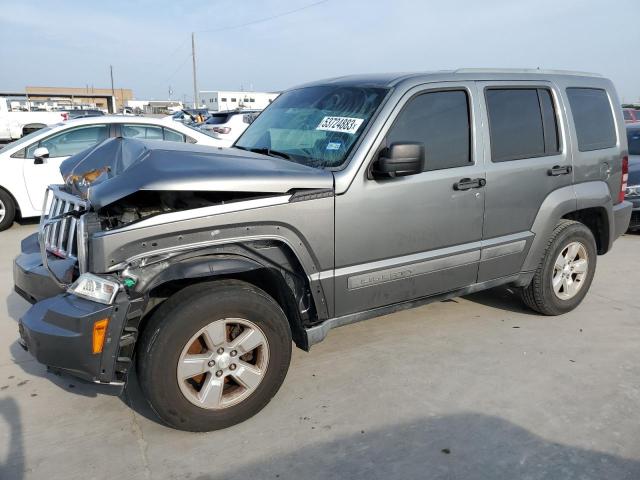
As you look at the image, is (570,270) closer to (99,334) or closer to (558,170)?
(558,170)

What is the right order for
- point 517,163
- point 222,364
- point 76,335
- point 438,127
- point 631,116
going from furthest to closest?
1. point 631,116
2. point 517,163
3. point 438,127
4. point 222,364
5. point 76,335

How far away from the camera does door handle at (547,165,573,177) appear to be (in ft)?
13.5

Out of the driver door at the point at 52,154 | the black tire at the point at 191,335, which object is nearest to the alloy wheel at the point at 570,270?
the black tire at the point at 191,335

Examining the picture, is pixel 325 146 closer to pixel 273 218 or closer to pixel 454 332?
pixel 273 218

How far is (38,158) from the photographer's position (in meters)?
7.39

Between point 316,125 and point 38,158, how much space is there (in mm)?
5434

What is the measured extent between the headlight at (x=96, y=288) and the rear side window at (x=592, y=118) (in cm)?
375

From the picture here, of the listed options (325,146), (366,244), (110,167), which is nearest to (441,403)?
(366,244)

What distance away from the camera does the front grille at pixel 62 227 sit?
2.96 m

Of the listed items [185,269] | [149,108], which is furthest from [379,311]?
[149,108]

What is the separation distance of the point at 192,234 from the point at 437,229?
1.68 m

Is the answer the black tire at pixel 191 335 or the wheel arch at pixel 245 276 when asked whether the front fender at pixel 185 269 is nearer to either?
the wheel arch at pixel 245 276

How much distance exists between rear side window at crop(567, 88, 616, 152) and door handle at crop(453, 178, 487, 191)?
48.6 inches

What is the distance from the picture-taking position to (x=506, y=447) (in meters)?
2.82
